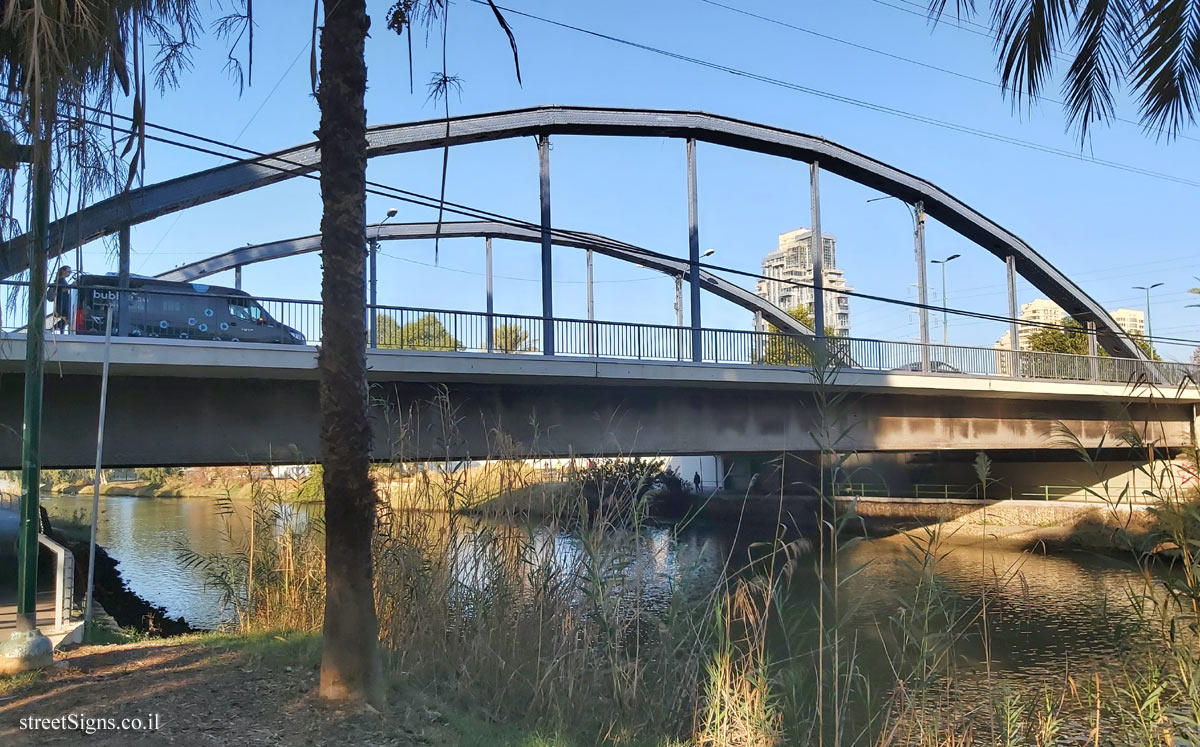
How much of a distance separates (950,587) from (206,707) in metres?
5.08

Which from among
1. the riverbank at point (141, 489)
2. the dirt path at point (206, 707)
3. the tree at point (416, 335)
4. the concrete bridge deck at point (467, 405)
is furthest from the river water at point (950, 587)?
the riverbank at point (141, 489)

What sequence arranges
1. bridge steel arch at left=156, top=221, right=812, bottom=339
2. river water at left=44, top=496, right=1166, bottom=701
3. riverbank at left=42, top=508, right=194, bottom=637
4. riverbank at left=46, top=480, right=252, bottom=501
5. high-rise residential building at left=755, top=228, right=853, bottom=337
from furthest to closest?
high-rise residential building at left=755, top=228, right=853, bottom=337 → riverbank at left=46, top=480, right=252, bottom=501 → bridge steel arch at left=156, top=221, right=812, bottom=339 → riverbank at left=42, top=508, right=194, bottom=637 → river water at left=44, top=496, right=1166, bottom=701

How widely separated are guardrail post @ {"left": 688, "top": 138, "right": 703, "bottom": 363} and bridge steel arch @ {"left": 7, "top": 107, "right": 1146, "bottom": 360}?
125cm

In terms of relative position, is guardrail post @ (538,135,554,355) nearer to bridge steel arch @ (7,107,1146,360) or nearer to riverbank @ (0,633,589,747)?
bridge steel arch @ (7,107,1146,360)

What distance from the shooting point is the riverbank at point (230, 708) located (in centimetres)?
452

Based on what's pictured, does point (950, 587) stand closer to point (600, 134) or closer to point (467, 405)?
point (467, 405)

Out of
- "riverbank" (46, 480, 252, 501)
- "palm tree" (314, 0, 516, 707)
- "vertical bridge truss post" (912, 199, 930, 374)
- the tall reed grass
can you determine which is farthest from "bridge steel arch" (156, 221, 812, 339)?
"palm tree" (314, 0, 516, 707)

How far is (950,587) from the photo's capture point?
6.08m

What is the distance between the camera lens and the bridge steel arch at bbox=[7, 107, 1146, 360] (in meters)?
5.32

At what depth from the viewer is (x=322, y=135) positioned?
17.6ft

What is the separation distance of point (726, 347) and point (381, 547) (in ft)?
42.1

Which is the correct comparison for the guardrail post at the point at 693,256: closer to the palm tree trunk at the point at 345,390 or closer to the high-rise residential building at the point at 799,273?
the palm tree trunk at the point at 345,390

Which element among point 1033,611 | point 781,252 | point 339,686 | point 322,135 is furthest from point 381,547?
point 781,252

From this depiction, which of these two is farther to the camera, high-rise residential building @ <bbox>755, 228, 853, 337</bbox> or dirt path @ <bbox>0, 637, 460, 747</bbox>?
high-rise residential building @ <bbox>755, 228, 853, 337</bbox>
